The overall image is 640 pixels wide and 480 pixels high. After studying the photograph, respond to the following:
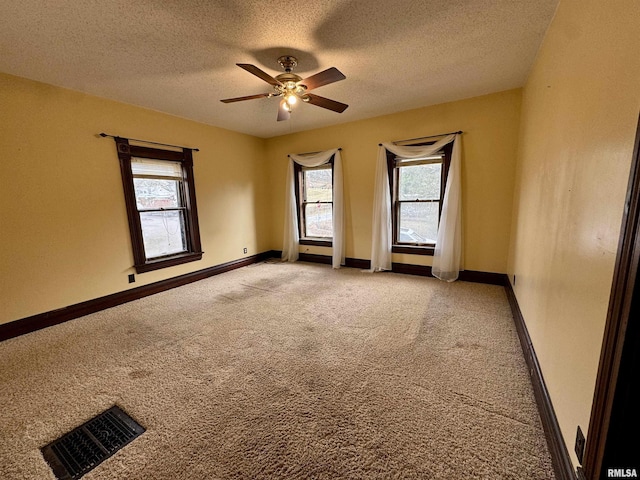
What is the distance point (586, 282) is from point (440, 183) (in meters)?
3.05

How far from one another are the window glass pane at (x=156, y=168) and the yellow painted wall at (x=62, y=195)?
0.79ft

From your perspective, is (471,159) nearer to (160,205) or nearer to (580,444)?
(580,444)

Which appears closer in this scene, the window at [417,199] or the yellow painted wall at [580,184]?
the yellow painted wall at [580,184]

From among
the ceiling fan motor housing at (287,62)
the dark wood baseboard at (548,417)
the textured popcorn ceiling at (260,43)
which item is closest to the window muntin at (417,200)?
the textured popcorn ceiling at (260,43)

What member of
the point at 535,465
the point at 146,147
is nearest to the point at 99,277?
the point at 146,147

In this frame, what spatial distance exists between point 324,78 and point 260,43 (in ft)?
1.93

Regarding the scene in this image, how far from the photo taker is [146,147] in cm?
348

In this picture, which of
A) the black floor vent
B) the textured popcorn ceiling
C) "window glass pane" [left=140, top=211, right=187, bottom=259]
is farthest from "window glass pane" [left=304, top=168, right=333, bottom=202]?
the black floor vent

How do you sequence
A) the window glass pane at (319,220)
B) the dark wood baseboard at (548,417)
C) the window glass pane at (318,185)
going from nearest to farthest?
1. the dark wood baseboard at (548,417)
2. the window glass pane at (318,185)
3. the window glass pane at (319,220)

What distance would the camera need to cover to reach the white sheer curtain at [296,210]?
452 centimetres

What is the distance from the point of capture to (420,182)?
401cm

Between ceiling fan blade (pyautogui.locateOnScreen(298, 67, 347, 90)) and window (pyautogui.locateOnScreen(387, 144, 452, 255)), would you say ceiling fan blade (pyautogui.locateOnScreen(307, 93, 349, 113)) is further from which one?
window (pyautogui.locateOnScreen(387, 144, 452, 255))

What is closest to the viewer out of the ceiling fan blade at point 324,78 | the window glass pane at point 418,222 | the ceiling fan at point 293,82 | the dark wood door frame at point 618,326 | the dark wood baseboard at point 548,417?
the dark wood door frame at point 618,326

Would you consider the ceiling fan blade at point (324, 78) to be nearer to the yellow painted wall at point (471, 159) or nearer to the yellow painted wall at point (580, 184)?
the yellow painted wall at point (580, 184)
